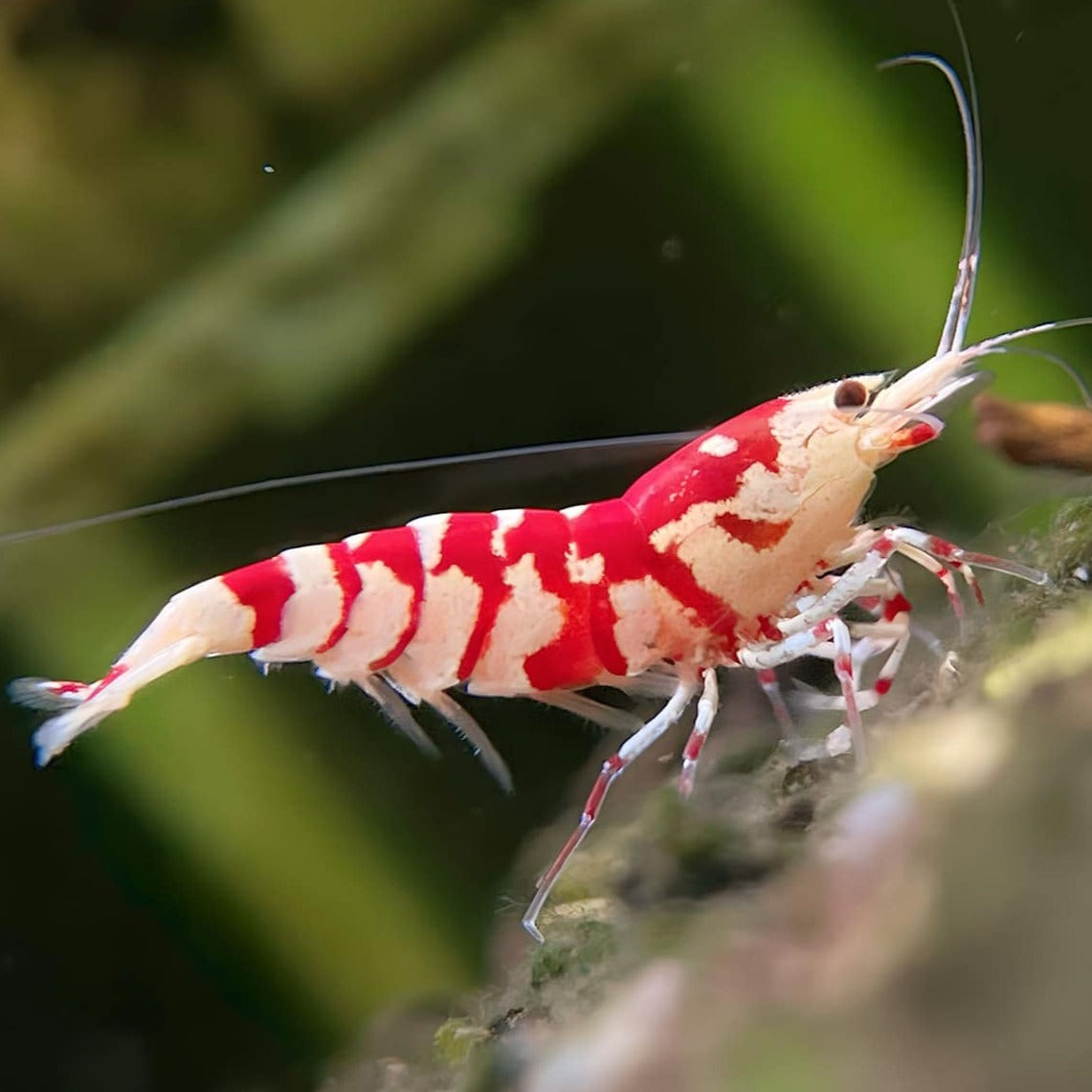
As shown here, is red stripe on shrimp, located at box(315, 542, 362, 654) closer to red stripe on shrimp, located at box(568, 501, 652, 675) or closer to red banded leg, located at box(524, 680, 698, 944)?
red stripe on shrimp, located at box(568, 501, 652, 675)

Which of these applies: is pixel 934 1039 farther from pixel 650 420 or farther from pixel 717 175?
pixel 717 175

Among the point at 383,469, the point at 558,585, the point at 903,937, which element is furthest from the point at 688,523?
the point at 903,937

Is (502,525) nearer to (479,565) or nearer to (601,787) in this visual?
(479,565)

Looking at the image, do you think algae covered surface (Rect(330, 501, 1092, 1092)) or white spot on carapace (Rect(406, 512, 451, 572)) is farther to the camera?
white spot on carapace (Rect(406, 512, 451, 572))

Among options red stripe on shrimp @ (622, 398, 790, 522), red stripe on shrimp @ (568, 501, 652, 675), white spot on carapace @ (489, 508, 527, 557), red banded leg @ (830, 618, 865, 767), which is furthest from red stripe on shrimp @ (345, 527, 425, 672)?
red banded leg @ (830, 618, 865, 767)

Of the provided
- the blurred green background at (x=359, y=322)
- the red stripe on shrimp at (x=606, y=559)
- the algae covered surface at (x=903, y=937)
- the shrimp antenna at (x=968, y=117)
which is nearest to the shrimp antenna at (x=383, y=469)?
the blurred green background at (x=359, y=322)

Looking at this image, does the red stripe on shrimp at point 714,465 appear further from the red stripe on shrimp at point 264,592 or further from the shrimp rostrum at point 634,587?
the red stripe on shrimp at point 264,592

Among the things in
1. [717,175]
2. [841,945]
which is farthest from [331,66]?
[841,945]
